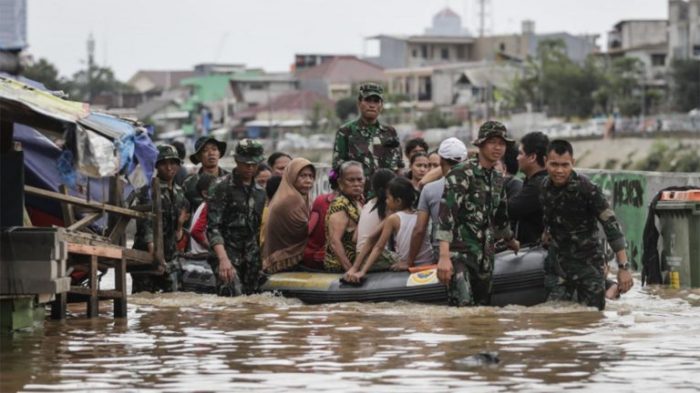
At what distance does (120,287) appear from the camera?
15719 millimetres

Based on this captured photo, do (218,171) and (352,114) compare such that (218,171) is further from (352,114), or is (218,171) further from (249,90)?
(249,90)

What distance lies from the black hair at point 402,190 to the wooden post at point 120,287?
2500mm

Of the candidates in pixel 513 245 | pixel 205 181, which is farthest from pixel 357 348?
pixel 205 181

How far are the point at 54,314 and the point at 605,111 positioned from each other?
331 ft

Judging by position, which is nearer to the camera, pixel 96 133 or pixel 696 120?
pixel 96 133

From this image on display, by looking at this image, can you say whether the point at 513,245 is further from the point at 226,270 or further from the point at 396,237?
the point at 226,270

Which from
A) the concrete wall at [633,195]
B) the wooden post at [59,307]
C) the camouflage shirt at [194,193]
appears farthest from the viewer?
the concrete wall at [633,195]

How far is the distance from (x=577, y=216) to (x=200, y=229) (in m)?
5.28

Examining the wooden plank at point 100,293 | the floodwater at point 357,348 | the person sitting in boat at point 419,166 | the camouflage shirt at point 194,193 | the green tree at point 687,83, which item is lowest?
the floodwater at point 357,348

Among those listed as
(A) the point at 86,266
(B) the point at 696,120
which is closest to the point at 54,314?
(A) the point at 86,266

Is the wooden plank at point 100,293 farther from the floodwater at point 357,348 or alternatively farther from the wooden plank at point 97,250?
the wooden plank at point 97,250

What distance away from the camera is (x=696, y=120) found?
3374 inches

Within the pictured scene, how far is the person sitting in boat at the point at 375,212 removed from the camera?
54.1ft

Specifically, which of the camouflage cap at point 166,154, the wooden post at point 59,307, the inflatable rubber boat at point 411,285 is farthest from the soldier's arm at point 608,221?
the camouflage cap at point 166,154
